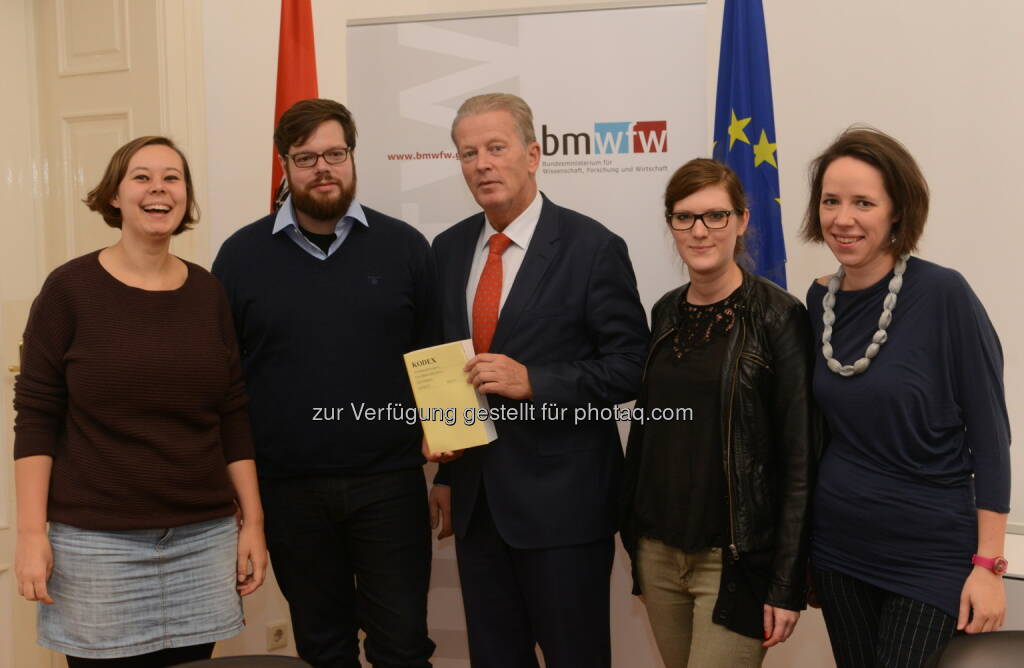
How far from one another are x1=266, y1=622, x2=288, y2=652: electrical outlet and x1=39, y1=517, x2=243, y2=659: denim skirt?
1689mm

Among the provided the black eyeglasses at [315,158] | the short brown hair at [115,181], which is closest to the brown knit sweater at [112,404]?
the short brown hair at [115,181]

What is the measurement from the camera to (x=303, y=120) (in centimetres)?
245

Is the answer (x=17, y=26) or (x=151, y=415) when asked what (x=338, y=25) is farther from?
(x=151, y=415)

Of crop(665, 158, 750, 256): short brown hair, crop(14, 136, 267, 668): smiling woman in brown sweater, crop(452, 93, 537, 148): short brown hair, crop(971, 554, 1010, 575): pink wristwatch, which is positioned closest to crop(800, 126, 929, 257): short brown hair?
crop(665, 158, 750, 256): short brown hair

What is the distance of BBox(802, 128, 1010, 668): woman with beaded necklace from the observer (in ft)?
5.91

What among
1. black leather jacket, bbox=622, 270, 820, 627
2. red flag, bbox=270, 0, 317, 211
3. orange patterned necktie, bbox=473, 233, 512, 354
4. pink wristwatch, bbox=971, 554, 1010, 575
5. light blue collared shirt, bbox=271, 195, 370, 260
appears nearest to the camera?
pink wristwatch, bbox=971, 554, 1010, 575

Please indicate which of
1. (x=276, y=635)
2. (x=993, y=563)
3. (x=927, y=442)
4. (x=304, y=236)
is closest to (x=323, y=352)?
(x=304, y=236)

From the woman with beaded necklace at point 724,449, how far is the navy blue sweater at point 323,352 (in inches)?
31.2

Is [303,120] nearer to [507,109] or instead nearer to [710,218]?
[507,109]

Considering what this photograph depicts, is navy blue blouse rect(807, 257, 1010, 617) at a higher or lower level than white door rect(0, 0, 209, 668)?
lower

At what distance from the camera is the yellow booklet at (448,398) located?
7.44 ft

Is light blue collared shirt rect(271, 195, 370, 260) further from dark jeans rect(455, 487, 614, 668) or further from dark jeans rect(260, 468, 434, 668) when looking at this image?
dark jeans rect(455, 487, 614, 668)

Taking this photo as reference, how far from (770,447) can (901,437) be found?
0.99 feet

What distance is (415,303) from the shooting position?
258cm
